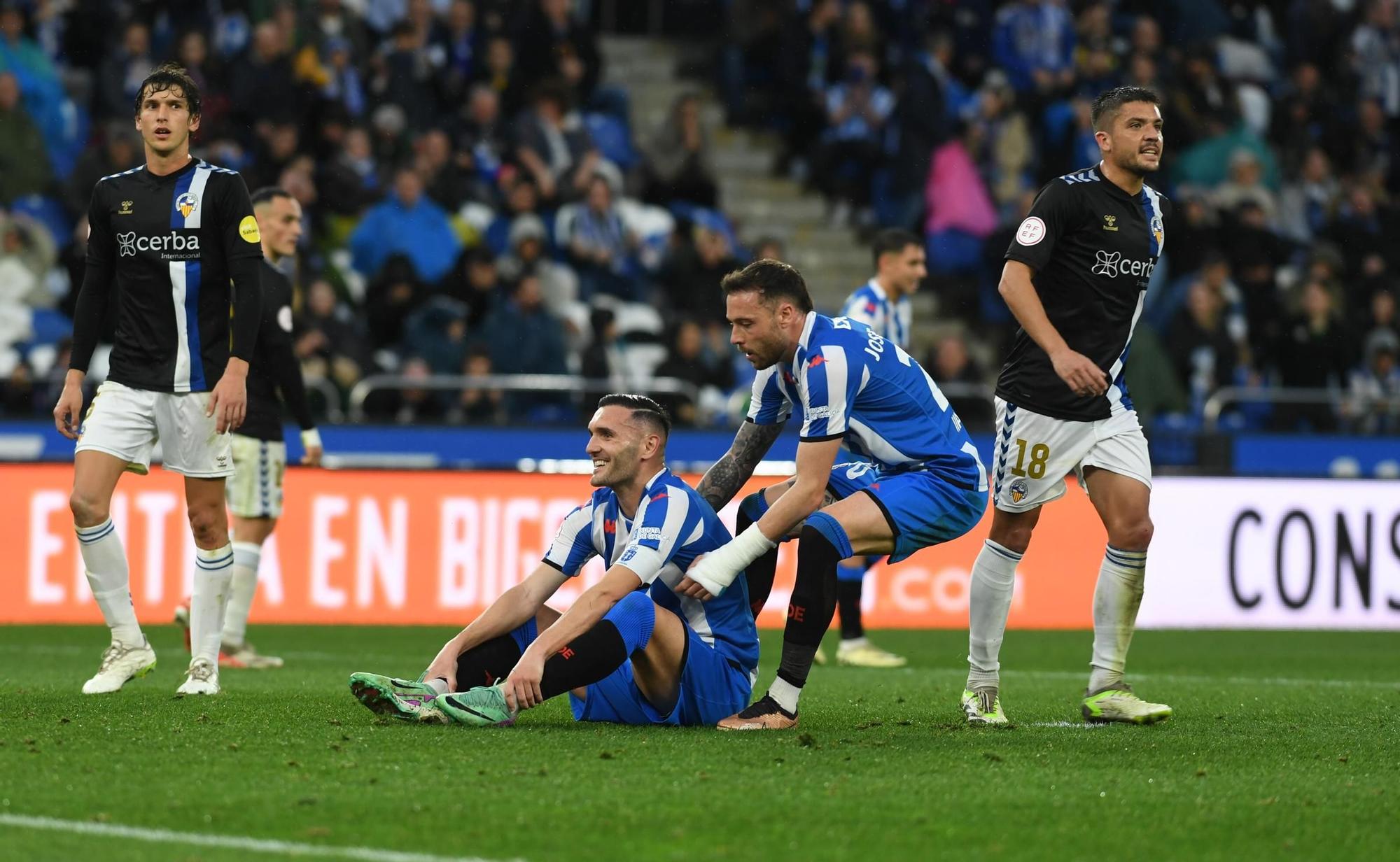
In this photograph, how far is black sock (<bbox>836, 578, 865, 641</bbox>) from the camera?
1066 cm

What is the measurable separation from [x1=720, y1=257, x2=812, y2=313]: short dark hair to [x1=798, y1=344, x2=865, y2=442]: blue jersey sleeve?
20cm

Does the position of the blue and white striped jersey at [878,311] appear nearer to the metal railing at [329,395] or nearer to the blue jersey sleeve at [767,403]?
the blue jersey sleeve at [767,403]

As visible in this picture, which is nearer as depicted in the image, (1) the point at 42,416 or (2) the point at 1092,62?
(1) the point at 42,416

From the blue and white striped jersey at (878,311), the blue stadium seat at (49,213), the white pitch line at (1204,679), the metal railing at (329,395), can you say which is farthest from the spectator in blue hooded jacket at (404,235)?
the white pitch line at (1204,679)

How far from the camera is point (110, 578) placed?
24.6 feet

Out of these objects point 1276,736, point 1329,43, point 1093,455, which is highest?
point 1329,43

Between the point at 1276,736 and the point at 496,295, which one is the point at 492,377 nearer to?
the point at 496,295

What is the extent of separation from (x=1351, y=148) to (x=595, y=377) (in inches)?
402

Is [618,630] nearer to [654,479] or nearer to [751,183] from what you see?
[654,479]

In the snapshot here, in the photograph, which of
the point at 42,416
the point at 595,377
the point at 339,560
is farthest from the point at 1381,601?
the point at 42,416

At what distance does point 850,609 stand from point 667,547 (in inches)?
181

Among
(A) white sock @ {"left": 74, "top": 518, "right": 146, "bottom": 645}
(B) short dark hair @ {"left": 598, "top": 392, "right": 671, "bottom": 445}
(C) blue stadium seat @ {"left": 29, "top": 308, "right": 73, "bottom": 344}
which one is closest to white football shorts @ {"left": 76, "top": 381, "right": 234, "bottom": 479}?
(A) white sock @ {"left": 74, "top": 518, "right": 146, "bottom": 645}

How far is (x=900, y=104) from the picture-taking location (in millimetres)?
18938

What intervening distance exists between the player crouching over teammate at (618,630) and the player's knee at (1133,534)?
1.53m
